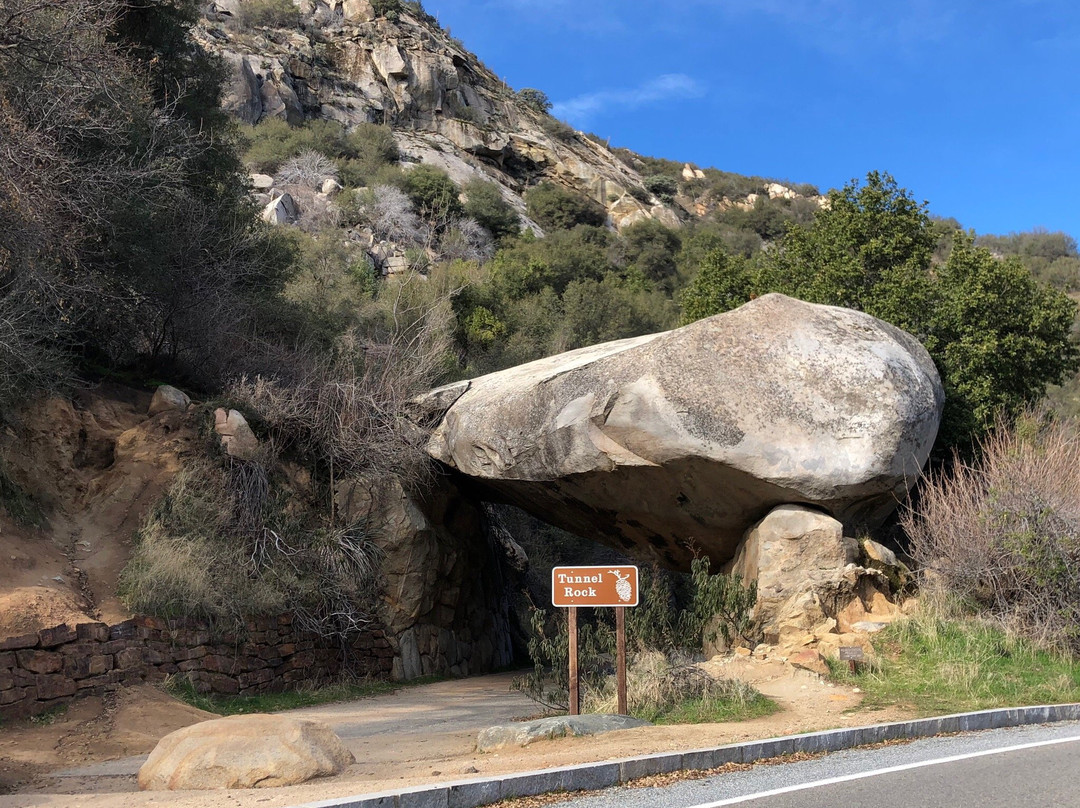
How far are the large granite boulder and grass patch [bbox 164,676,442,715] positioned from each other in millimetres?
3655

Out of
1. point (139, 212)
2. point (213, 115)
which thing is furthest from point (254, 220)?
point (139, 212)

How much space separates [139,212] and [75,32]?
245 cm

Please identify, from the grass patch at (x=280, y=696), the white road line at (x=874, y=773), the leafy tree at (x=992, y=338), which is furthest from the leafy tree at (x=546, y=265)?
the white road line at (x=874, y=773)

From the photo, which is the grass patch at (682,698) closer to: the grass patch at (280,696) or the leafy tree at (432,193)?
the grass patch at (280,696)

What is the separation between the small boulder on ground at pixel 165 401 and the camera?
47.5ft

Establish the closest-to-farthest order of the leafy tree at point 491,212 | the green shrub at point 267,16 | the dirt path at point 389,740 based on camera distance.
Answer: the dirt path at point 389,740
the leafy tree at point 491,212
the green shrub at point 267,16

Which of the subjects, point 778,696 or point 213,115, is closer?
point 778,696

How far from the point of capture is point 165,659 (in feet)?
37.9

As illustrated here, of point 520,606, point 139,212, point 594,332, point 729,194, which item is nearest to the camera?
point 139,212

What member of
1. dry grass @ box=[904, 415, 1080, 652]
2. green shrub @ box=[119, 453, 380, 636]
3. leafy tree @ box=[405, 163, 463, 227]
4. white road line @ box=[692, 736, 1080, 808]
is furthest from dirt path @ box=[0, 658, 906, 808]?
leafy tree @ box=[405, 163, 463, 227]

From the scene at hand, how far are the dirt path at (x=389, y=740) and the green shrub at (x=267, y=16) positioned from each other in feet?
164

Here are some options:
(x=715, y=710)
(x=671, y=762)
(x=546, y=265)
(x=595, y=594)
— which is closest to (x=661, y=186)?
(x=546, y=265)

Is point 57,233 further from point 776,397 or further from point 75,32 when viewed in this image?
point 776,397

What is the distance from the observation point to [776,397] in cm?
1297
